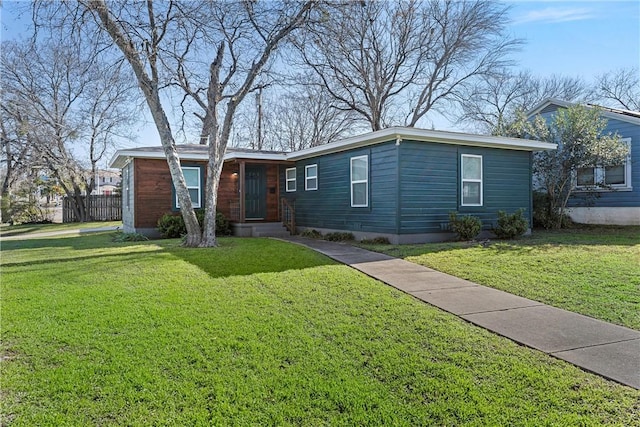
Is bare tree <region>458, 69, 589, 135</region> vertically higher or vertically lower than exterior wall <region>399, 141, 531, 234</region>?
higher

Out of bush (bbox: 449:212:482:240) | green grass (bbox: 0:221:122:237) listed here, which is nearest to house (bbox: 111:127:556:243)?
bush (bbox: 449:212:482:240)

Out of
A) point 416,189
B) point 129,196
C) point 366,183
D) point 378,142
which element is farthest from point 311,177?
point 129,196

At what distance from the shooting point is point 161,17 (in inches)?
364

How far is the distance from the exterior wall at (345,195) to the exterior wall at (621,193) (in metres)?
8.75

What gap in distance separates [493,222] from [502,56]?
46.3 feet

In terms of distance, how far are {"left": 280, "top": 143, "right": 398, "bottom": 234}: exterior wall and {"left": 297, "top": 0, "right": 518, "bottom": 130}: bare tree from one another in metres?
7.86

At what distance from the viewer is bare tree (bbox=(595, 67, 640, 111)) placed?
28266mm

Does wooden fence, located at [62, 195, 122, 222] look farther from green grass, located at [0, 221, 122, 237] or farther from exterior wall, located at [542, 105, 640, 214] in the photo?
exterior wall, located at [542, 105, 640, 214]

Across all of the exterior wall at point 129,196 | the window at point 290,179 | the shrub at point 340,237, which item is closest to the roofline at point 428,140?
the window at point 290,179

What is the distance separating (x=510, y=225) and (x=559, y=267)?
12.6 ft

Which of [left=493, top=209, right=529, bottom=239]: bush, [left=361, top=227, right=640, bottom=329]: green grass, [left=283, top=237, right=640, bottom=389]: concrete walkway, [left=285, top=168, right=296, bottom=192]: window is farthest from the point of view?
[left=285, top=168, right=296, bottom=192]: window

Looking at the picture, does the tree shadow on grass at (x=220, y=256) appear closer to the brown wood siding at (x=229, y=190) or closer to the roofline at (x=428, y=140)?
the roofline at (x=428, y=140)

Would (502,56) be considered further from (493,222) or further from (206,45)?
(206,45)

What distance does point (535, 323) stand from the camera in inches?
166
